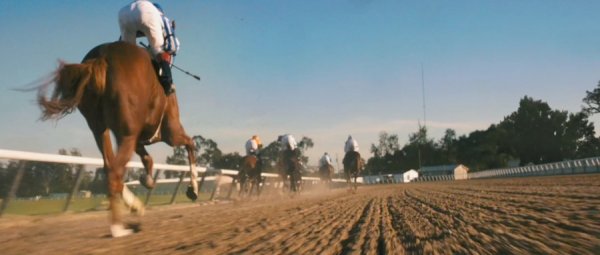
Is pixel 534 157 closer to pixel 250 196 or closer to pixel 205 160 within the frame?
pixel 205 160

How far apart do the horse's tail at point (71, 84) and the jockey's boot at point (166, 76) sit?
3.31 feet

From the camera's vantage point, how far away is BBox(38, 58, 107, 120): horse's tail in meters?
4.40

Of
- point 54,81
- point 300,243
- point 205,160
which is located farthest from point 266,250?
point 205,160

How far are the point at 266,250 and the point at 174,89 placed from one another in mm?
3510

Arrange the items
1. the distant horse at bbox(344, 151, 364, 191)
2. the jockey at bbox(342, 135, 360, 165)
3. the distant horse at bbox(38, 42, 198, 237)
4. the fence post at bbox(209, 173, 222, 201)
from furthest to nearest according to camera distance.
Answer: the jockey at bbox(342, 135, 360, 165)
the distant horse at bbox(344, 151, 364, 191)
the fence post at bbox(209, 173, 222, 201)
the distant horse at bbox(38, 42, 198, 237)

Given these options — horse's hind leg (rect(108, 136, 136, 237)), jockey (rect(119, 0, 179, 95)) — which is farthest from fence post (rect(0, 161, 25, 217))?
horse's hind leg (rect(108, 136, 136, 237))

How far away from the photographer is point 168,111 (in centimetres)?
625

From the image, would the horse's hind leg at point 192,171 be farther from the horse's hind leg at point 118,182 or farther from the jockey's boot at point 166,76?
the horse's hind leg at point 118,182

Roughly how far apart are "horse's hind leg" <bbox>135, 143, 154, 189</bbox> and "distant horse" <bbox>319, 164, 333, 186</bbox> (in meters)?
26.9

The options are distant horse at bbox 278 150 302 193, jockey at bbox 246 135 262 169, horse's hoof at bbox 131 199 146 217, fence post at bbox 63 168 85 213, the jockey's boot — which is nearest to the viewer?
the jockey's boot

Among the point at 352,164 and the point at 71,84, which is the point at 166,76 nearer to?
the point at 71,84

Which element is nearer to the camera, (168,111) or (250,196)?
(168,111)

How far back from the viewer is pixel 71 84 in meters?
4.45

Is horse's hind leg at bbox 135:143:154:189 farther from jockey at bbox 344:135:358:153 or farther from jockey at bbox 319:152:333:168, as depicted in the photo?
jockey at bbox 319:152:333:168
